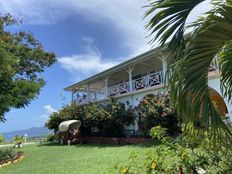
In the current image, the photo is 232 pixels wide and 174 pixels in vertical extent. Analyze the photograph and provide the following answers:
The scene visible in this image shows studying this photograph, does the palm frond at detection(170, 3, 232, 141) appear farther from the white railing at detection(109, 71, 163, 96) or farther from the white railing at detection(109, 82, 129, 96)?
the white railing at detection(109, 82, 129, 96)

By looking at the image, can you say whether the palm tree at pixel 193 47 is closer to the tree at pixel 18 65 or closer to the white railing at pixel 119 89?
the tree at pixel 18 65

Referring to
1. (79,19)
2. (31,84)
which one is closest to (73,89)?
(79,19)

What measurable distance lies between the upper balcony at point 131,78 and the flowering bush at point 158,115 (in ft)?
5.16

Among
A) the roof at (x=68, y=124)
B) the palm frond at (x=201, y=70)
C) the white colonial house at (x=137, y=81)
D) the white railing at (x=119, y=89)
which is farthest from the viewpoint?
the white railing at (x=119, y=89)

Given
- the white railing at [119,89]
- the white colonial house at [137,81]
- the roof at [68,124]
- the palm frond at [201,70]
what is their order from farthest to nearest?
1. the white railing at [119,89]
2. the roof at [68,124]
3. the white colonial house at [137,81]
4. the palm frond at [201,70]

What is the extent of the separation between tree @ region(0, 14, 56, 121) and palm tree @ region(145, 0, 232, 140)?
10832mm

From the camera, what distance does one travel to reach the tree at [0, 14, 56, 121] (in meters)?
14.7

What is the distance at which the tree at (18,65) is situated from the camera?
1469 centimetres

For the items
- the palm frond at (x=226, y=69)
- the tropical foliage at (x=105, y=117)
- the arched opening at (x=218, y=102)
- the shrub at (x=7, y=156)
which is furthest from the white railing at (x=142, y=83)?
the palm frond at (x=226, y=69)

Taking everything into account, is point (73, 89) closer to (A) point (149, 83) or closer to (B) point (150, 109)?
(A) point (149, 83)

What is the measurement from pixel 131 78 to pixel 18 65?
9156mm

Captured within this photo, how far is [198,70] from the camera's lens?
3488 millimetres

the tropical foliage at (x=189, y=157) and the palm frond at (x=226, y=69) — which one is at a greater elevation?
the palm frond at (x=226, y=69)

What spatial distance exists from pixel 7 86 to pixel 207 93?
14657 millimetres
